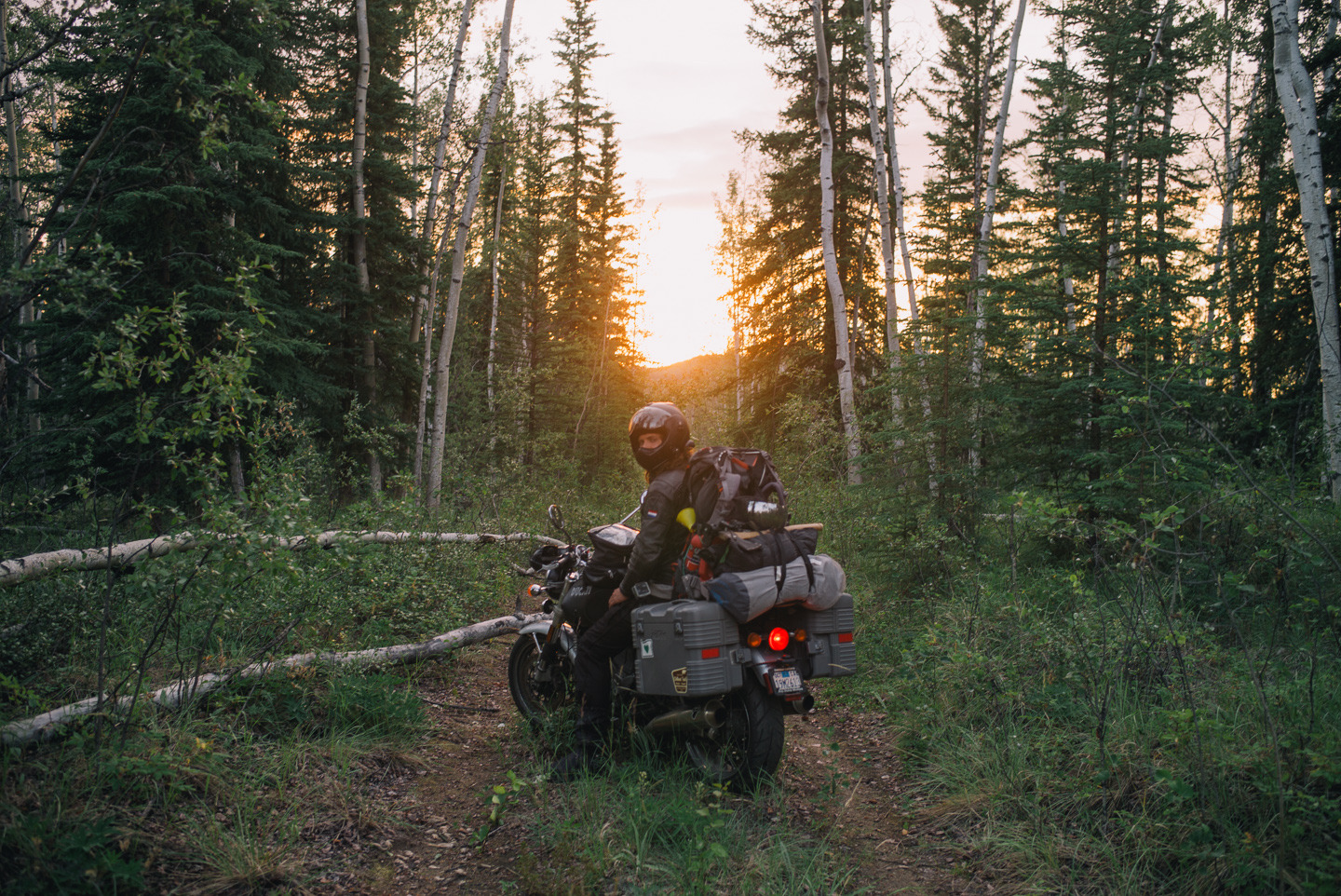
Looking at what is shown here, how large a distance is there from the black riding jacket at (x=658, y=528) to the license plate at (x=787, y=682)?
98cm

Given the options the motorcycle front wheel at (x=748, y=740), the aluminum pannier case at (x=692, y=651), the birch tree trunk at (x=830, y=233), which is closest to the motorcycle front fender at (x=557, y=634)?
the aluminum pannier case at (x=692, y=651)

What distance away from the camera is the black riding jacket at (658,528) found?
14.1 ft

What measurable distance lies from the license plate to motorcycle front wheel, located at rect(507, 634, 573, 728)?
1.81 meters

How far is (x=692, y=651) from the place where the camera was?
388 cm

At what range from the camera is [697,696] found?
3.94 metres

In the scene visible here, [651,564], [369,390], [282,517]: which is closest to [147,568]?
[282,517]

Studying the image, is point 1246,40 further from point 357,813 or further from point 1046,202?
point 357,813

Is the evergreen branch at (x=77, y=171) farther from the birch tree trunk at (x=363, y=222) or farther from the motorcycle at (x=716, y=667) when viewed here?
the birch tree trunk at (x=363, y=222)

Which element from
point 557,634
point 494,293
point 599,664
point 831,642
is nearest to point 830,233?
point 557,634

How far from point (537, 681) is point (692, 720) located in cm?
164

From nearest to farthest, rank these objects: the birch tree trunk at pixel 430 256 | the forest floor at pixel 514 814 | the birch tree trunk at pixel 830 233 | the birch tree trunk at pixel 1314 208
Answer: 1. the forest floor at pixel 514 814
2. the birch tree trunk at pixel 1314 208
3. the birch tree trunk at pixel 830 233
4. the birch tree trunk at pixel 430 256

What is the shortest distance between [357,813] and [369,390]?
14.5m

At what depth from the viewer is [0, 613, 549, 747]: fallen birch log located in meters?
3.46

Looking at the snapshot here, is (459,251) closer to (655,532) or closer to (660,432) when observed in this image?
(660,432)
